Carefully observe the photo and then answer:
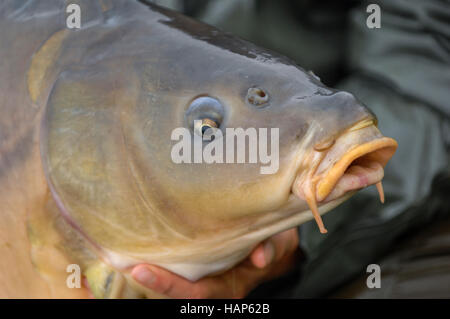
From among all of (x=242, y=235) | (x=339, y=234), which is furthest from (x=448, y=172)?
(x=242, y=235)

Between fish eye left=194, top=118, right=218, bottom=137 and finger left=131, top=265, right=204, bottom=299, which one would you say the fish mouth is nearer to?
fish eye left=194, top=118, right=218, bottom=137

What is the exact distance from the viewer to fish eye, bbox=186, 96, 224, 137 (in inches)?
32.2

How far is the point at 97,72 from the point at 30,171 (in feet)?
0.66

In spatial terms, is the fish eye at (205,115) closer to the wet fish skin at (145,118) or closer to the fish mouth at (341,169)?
the wet fish skin at (145,118)

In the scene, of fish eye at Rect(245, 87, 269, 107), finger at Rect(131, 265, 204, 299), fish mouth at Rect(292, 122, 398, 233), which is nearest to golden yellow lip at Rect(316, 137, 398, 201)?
fish mouth at Rect(292, 122, 398, 233)

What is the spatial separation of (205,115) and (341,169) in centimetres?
22

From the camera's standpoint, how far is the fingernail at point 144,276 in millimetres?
983

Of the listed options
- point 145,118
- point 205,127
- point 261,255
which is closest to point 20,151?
point 145,118

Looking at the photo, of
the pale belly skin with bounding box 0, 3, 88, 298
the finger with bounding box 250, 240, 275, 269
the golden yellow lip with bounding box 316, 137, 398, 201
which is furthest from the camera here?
the finger with bounding box 250, 240, 275, 269

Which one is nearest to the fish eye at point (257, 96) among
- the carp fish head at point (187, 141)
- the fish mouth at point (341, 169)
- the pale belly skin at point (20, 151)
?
the carp fish head at point (187, 141)

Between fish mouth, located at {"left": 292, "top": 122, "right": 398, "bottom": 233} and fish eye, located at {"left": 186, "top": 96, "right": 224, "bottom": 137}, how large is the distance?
145 millimetres

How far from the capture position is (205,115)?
0.82 metres

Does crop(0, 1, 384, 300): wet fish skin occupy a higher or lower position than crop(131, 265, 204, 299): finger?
higher
